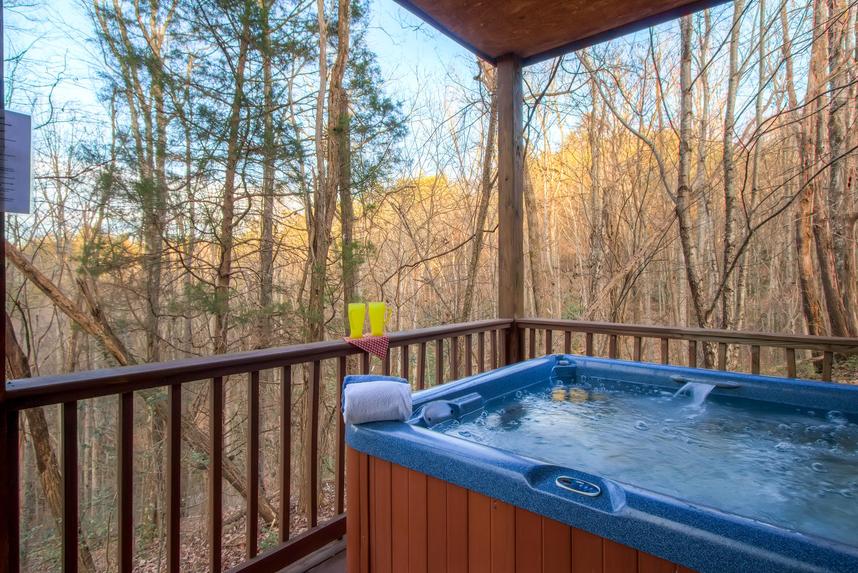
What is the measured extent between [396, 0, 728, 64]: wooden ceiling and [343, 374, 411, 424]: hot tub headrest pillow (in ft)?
7.20

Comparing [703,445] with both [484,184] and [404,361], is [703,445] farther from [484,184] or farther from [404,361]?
[484,184]

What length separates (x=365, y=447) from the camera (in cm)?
140

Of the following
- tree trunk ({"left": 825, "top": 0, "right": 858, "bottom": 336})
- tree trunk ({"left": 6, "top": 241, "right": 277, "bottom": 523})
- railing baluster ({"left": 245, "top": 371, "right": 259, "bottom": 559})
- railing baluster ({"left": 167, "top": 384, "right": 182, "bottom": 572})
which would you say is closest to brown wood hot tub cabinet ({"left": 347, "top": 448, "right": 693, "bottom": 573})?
railing baluster ({"left": 245, "top": 371, "right": 259, "bottom": 559})

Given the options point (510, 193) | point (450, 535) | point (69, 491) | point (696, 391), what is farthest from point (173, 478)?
point (510, 193)

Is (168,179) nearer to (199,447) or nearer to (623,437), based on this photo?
(199,447)

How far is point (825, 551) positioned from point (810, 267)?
17.0 feet

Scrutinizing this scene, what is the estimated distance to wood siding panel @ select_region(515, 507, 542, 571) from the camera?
3.36 feet

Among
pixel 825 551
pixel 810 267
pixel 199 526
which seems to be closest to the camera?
pixel 825 551

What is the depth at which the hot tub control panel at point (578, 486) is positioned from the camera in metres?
1.01

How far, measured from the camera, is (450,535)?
3.87 ft

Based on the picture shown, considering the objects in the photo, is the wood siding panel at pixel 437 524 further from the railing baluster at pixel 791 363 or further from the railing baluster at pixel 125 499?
the railing baluster at pixel 791 363

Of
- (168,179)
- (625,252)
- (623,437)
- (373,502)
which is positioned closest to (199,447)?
(168,179)

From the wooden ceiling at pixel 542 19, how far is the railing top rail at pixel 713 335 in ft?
6.22

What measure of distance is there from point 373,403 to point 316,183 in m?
3.85
